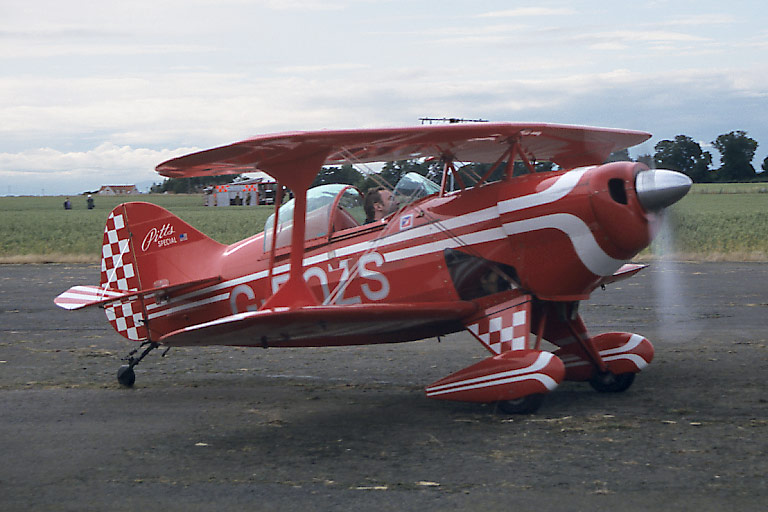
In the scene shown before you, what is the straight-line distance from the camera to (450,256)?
6.91m

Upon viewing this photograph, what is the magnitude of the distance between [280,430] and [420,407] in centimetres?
126

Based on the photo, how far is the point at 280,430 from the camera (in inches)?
253

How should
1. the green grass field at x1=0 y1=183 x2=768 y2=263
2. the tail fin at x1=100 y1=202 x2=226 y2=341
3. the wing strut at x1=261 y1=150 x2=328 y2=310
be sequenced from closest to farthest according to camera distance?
the wing strut at x1=261 y1=150 x2=328 y2=310
the green grass field at x1=0 y1=183 x2=768 y2=263
the tail fin at x1=100 y1=202 x2=226 y2=341

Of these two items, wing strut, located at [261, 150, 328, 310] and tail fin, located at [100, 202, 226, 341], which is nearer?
wing strut, located at [261, 150, 328, 310]

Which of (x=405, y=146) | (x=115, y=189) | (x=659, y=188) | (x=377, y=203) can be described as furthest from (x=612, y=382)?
(x=115, y=189)

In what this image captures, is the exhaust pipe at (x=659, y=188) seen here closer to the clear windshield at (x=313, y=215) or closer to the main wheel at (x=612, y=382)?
the main wheel at (x=612, y=382)

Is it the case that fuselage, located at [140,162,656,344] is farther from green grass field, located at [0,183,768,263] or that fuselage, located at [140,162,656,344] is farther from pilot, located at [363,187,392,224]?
green grass field, located at [0,183,768,263]

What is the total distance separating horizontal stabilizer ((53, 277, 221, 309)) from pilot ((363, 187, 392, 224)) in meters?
1.68

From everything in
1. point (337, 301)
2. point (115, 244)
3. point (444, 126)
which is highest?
point (444, 126)

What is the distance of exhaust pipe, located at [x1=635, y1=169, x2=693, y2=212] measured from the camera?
20.1 ft

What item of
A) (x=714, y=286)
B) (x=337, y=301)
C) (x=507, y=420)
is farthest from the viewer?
(x=714, y=286)

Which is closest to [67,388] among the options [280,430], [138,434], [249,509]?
[138,434]

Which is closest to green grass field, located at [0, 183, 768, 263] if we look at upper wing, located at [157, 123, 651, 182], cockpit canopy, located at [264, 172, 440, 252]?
upper wing, located at [157, 123, 651, 182]

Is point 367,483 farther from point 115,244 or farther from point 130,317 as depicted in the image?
point 115,244
